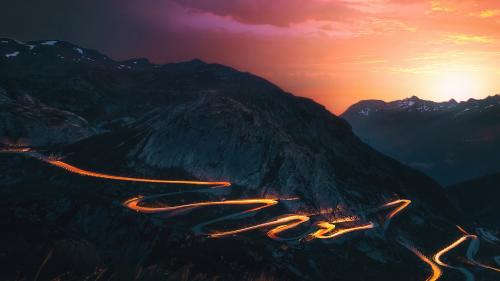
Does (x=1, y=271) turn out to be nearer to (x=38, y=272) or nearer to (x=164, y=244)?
(x=38, y=272)

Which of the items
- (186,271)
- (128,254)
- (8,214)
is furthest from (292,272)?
(8,214)

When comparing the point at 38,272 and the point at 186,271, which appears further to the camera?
the point at 186,271

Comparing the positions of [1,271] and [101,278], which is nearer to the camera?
[1,271]

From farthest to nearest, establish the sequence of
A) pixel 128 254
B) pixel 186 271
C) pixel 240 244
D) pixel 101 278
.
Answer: pixel 240 244 → pixel 128 254 → pixel 186 271 → pixel 101 278

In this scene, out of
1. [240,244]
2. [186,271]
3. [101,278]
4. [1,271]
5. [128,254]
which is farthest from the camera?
[240,244]

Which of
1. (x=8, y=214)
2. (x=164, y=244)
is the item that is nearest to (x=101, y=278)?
(x=164, y=244)

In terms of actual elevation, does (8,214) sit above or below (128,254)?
above

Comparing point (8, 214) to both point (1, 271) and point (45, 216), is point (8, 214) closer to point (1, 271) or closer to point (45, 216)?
point (45, 216)

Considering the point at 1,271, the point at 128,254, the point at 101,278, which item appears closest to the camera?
the point at 1,271

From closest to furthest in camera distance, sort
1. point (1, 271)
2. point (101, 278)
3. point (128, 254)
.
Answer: point (1, 271), point (101, 278), point (128, 254)
